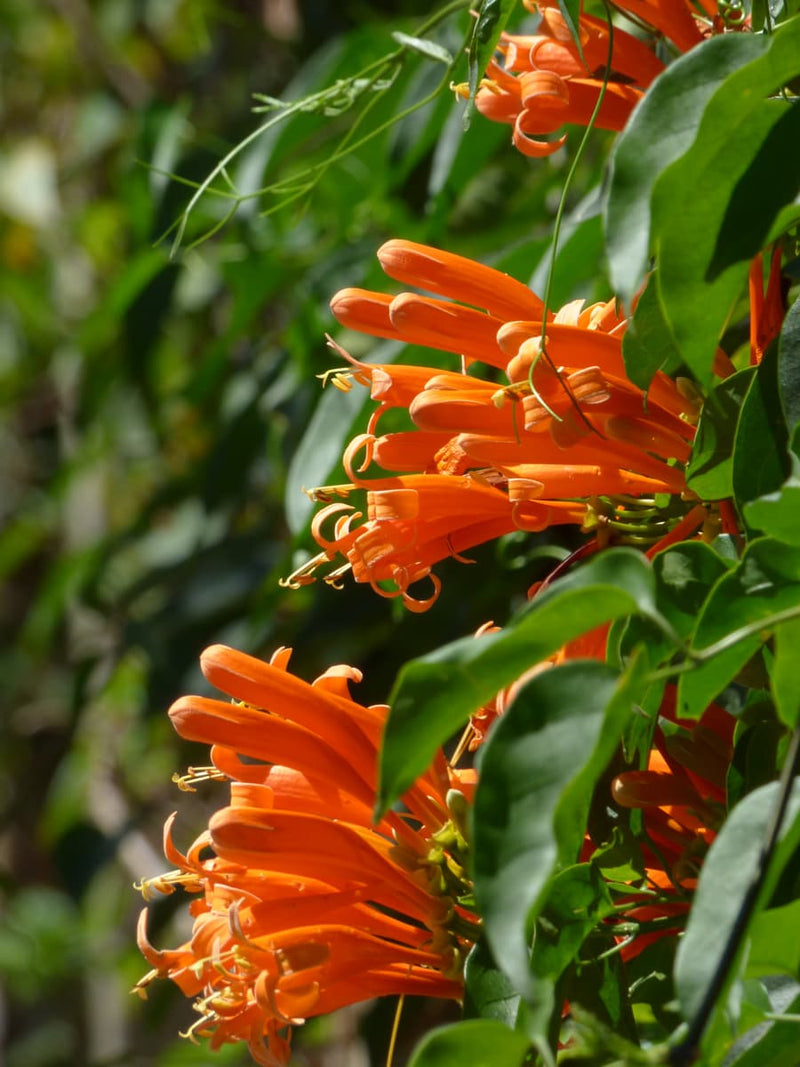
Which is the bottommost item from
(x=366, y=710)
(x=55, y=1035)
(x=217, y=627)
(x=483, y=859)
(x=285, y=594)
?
(x=55, y=1035)

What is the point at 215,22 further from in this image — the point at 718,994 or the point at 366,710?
the point at 718,994

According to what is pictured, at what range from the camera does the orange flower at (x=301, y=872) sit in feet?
1.50

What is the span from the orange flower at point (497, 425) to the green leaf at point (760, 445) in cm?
5

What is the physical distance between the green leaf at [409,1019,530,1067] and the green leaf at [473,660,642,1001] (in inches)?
1.5

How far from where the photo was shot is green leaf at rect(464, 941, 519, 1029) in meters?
0.44

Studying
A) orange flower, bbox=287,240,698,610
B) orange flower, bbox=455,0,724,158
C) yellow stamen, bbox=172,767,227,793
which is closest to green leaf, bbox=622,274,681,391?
orange flower, bbox=287,240,698,610

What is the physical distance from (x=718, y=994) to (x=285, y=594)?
2.67 ft

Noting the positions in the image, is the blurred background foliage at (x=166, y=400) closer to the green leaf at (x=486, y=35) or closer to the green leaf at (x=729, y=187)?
the green leaf at (x=486, y=35)

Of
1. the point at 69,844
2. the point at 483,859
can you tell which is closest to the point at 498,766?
the point at 483,859

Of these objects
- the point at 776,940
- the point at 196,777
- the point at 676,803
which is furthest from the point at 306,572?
the point at 776,940

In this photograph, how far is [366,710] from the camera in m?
A: 0.49

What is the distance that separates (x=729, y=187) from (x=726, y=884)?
0.18m

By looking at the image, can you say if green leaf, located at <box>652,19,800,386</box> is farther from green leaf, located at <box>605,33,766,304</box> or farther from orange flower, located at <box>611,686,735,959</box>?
orange flower, located at <box>611,686,735,959</box>

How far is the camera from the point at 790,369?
405mm
